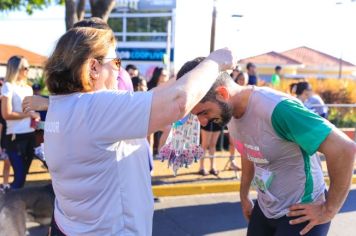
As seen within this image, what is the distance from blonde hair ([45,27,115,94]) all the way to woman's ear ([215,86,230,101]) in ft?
2.24

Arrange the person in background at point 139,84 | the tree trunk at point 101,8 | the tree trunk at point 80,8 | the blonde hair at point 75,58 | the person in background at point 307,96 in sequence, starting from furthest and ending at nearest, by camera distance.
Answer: the tree trunk at point 80,8 → the tree trunk at point 101,8 → the person in background at point 307,96 → the person in background at point 139,84 → the blonde hair at point 75,58

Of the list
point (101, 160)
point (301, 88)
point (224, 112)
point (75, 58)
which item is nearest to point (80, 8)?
point (301, 88)

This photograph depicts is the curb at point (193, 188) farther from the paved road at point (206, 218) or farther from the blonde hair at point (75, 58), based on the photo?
the blonde hair at point (75, 58)

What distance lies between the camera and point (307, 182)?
2.39 metres

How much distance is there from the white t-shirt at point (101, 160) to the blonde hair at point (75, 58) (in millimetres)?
50

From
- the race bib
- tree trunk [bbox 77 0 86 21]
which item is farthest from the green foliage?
the race bib

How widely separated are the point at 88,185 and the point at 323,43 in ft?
4.62

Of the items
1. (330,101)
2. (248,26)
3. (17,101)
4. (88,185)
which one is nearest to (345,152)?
(248,26)

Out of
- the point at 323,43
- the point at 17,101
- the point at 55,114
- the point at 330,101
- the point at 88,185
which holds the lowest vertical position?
the point at 330,101

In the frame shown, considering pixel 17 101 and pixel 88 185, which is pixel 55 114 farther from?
pixel 17 101

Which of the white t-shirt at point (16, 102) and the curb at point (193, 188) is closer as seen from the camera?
the white t-shirt at point (16, 102)

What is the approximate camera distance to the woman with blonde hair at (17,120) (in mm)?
5266

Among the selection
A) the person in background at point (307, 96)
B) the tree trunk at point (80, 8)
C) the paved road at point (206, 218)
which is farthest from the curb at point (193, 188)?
the tree trunk at point (80, 8)

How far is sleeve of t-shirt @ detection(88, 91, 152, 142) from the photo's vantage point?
5.11ft
